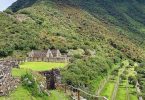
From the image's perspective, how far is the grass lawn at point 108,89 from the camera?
107 m

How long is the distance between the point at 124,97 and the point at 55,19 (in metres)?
87.5

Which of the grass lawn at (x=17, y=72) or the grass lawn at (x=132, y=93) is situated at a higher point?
the grass lawn at (x=17, y=72)

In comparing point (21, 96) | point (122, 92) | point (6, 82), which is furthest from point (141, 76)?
point (21, 96)

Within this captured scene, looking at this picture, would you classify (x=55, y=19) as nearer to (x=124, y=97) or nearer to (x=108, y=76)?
(x=108, y=76)

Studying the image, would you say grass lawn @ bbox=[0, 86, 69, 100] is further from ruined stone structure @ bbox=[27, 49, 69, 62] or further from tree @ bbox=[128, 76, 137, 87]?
tree @ bbox=[128, 76, 137, 87]

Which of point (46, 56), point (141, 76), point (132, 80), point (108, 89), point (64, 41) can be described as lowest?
point (141, 76)

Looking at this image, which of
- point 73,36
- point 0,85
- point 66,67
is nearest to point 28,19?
point 73,36

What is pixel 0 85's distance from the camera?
2135 inches

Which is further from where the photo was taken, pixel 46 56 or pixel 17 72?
pixel 46 56

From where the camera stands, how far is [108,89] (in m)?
116

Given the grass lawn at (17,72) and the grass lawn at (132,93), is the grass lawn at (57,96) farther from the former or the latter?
the grass lawn at (132,93)

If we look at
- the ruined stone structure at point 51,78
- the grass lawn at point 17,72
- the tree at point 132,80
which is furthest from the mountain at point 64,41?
the grass lawn at point 17,72

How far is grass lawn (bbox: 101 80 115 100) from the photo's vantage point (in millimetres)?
106844

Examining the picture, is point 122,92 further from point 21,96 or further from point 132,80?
point 21,96
